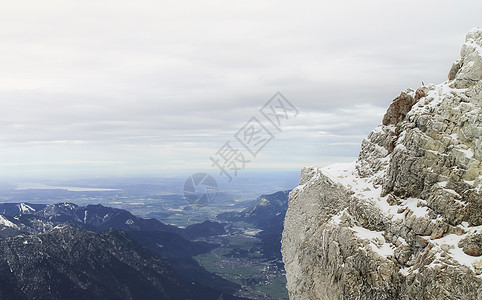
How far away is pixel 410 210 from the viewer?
2822 centimetres

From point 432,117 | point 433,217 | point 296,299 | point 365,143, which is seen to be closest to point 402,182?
point 433,217

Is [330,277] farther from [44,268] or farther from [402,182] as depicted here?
[44,268]

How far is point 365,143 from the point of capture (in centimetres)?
3697

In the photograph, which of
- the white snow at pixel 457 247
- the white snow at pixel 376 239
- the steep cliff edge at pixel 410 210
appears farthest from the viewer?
the white snow at pixel 376 239

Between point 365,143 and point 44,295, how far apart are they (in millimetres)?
183120

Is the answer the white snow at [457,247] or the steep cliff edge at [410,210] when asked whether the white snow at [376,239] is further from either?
the white snow at [457,247]

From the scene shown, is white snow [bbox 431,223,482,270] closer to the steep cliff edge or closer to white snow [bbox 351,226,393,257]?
the steep cliff edge

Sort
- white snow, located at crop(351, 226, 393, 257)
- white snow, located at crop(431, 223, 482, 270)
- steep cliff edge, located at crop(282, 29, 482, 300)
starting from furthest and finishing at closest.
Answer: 1. white snow, located at crop(351, 226, 393, 257)
2. steep cliff edge, located at crop(282, 29, 482, 300)
3. white snow, located at crop(431, 223, 482, 270)

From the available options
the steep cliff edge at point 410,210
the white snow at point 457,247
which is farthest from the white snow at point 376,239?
the white snow at point 457,247

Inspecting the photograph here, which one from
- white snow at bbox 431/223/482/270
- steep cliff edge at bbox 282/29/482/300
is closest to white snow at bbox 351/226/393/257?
steep cliff edge at bbox 282/29/482/300

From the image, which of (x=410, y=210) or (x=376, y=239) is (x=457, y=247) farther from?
(x=376, y=239)

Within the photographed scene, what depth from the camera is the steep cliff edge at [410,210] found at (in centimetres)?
2456

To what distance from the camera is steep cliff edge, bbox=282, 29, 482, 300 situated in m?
24.6

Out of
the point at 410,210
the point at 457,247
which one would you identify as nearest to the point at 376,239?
the point at 410,210
